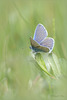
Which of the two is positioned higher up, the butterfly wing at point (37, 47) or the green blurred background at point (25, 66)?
the butterfly wing at point (37, 47)

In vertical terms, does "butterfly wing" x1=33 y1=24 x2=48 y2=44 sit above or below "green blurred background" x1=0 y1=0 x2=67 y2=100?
above

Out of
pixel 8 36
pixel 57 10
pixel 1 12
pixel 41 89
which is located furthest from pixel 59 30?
pixel 41 89

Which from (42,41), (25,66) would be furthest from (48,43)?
(25,66)

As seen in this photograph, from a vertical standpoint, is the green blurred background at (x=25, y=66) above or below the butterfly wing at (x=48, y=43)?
below

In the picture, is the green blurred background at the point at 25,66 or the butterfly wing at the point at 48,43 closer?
the green blurred background at the point at 25,66

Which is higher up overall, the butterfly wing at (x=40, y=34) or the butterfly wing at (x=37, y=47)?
the butterfly wing at (x=40, y=34)

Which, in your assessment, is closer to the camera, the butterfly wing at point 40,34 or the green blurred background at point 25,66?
the green blurred background at point 25,66

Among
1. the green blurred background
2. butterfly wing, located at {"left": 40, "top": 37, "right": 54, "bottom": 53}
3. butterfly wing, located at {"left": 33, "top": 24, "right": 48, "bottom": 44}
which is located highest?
butterfly wing, located at {"left": 33, "top": 24, "right": 48, "bottom": 44}

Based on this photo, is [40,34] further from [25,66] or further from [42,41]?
Answer: [25,66]

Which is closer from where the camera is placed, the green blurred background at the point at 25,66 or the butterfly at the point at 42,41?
the green blurred background at the point at 25,66

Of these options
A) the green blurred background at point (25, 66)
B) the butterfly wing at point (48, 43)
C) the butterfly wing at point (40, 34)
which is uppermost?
the butterfly wing at point (40, 34)

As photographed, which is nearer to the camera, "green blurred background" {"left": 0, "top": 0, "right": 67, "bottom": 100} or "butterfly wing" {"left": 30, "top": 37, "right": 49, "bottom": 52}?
"green blurred background" {"left": 0, "top": 0, "right": 67, "bottom": 100}
